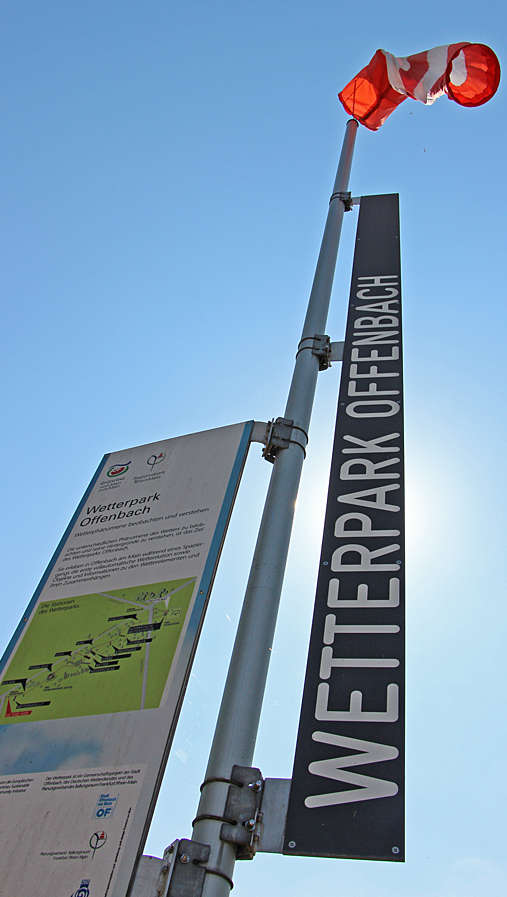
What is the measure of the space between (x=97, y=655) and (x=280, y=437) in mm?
1604

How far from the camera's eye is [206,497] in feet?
14.8

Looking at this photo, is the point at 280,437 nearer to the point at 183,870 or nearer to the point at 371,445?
the point at 371,445

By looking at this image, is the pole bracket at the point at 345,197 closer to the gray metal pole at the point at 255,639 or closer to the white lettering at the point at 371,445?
the gray metal pole at the point at 255,639

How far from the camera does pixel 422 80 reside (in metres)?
7.88

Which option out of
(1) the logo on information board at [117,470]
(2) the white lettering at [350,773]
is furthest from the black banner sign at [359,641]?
(1) the logo on information board at [117,470]

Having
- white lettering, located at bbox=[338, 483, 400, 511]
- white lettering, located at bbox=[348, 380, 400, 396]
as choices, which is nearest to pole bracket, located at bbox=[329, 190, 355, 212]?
white lettering, located at bbox=[348, 380, 400, 396]

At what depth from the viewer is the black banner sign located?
306 centimetres

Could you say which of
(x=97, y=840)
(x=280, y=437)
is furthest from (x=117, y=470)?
(x=97, y=840)

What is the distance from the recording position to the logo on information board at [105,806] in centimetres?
315

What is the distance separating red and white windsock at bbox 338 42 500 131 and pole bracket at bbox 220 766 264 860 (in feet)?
22.1

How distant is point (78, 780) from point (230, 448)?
6.92 ft

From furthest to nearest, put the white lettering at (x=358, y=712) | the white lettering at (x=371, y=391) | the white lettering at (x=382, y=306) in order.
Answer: the white lettering at (x=382, y=306) → the white lettering at (x=371, y=391) → the white lettering at (x=358, y=712)

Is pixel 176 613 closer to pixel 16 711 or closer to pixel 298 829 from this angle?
pixel 16 711

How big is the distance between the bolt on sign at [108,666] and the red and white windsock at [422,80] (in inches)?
184
